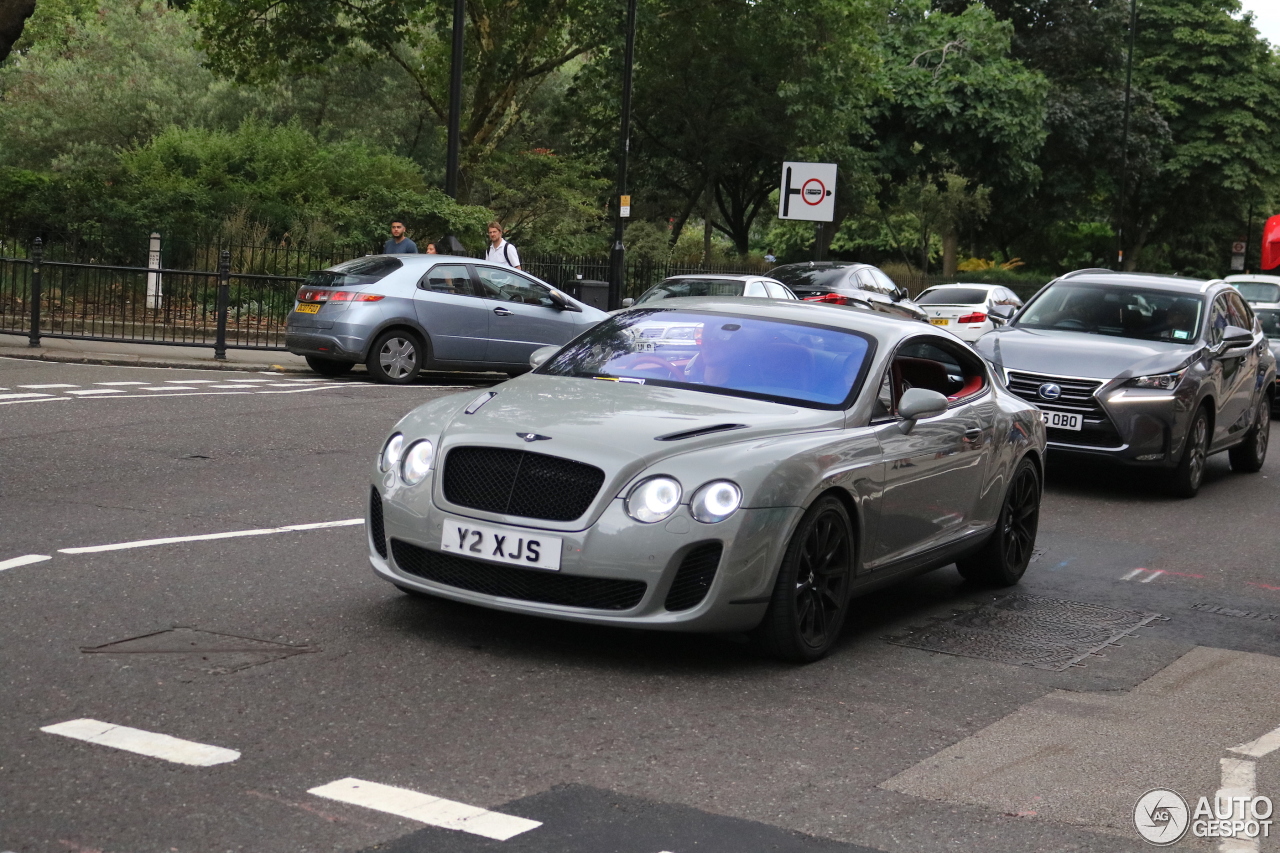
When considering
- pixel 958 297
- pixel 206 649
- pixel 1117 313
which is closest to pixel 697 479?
pixel 206 649

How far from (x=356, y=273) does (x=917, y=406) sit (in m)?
12.3

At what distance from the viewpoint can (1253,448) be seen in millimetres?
14750

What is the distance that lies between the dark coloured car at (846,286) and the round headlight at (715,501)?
736 inches

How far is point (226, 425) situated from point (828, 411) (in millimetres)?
7513

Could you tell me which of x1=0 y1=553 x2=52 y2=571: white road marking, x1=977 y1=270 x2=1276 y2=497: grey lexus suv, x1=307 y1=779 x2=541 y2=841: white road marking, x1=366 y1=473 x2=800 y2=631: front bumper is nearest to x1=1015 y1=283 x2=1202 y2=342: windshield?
x1=977 y1=270 x2=1276 y2=497: grey lexus suv

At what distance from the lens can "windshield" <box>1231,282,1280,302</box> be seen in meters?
24.0

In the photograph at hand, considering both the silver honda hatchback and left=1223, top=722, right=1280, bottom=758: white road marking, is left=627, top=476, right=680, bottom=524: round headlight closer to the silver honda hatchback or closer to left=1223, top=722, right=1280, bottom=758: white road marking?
left=1223, top=722, right=1280, bottom=758: white road marking

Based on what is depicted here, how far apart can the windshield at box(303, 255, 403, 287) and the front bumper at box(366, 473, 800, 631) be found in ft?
40.6

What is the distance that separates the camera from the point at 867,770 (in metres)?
5.13

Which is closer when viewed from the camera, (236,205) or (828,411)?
(828,411)

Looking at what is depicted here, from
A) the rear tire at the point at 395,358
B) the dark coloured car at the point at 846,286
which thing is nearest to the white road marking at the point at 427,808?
the rear tire at the point at 395,358

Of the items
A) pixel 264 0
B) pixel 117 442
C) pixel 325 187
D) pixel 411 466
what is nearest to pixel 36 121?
pixel 264 0

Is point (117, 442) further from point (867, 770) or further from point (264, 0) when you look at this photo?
point (264, 0)

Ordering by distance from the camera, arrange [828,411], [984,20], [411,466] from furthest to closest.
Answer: [984,20] → [828,411] → [411,466]
